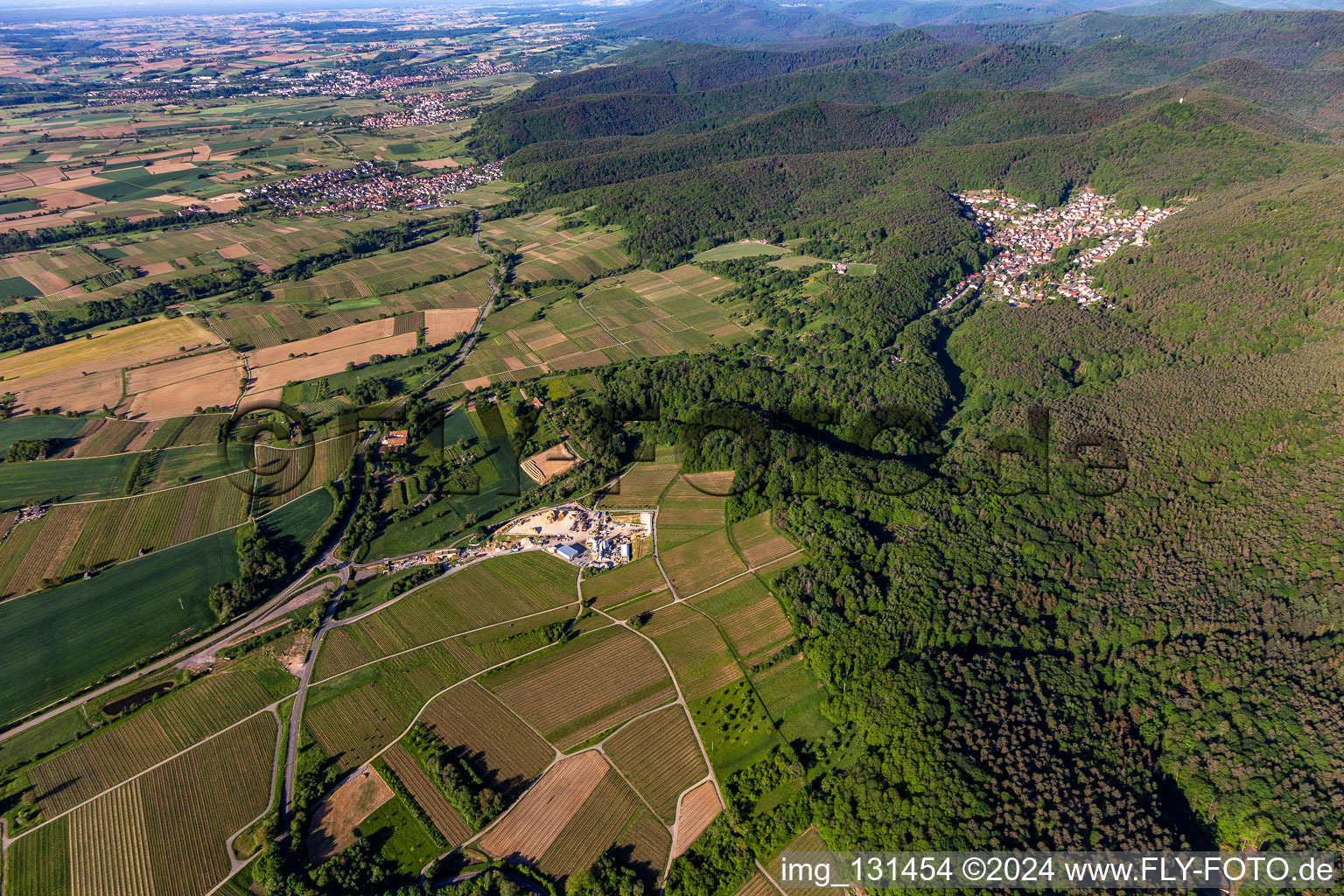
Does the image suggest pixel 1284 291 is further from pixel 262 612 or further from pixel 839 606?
pixel 262 612

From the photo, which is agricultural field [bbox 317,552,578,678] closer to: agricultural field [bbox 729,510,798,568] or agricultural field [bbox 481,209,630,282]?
agricultural field [bbox 729,510,798,568]

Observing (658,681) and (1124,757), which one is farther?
(658,681)

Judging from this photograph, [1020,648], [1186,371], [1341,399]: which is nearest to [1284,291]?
[1186,371]

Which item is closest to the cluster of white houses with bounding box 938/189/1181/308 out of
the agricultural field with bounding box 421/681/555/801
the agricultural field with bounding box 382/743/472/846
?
the agricultural field with bounding box 421/681/555/801

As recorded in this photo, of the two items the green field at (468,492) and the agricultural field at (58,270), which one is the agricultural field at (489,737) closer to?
the green field at (468,492)

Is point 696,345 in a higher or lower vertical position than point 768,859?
higher

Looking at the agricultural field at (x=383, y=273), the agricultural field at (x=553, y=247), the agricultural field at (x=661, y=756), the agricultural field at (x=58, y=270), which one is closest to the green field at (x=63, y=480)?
the agricultural field at (x=383, y=273)
